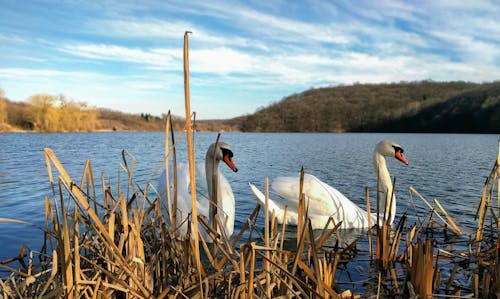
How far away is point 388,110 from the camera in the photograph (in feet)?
359

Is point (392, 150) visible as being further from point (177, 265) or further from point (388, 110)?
point (388, 110)

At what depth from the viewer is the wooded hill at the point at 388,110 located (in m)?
87.1

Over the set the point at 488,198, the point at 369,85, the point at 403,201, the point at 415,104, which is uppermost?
the point at 369,85

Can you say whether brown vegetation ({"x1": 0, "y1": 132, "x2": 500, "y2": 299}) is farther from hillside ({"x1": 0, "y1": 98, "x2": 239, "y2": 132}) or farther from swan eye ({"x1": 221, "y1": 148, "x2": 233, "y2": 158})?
hillside ({"x1": 0, "y1": 98, "x2": 239, "y2": 132})

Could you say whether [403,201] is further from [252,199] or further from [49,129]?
[49,129]

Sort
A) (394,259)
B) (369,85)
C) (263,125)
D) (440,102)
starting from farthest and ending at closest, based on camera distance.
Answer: (369,85) → (263,125) → (440,102) → (394,259)

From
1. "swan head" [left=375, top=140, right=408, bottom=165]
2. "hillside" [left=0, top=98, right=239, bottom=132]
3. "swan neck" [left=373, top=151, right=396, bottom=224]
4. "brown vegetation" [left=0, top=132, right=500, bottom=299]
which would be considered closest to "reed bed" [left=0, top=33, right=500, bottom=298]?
"brown vegetation" [left=0, top=132, right=500, bottom=299]

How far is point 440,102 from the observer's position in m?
102

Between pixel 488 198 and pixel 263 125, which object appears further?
pixel 263 125

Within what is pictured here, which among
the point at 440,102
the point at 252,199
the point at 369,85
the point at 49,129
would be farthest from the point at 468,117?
the point at 252,199

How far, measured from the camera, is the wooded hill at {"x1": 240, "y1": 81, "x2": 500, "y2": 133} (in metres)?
87.1

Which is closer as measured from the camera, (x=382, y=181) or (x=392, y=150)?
(x=382, y=181)

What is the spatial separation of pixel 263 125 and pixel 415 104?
1655 inches

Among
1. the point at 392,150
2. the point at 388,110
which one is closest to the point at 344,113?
the point at 388,110
